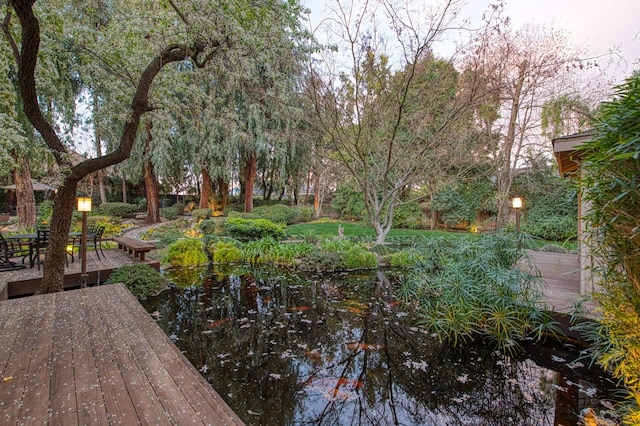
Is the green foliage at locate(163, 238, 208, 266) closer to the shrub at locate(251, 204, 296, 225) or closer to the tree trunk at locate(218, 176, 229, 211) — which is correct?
the shrub at locate(251, 204, 296, 225)

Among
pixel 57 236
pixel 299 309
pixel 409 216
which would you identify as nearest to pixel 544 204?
pixel 409 216

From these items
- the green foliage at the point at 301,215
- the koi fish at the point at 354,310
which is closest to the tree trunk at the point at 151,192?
the green foliage at the point at 301,215

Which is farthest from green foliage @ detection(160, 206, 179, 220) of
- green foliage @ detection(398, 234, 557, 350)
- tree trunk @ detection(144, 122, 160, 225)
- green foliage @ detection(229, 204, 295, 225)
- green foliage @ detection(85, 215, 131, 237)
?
green foliage @ detection(398, 234, 557, 350)

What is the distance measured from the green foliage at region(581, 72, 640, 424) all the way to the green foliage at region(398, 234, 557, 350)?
6.06 ft

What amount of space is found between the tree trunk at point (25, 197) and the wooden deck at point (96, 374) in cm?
823

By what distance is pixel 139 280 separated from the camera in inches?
203

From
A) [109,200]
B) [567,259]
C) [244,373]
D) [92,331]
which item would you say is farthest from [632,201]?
[109,200]

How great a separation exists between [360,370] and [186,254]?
5.60m

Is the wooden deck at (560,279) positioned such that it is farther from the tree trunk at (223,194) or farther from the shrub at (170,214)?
the shrub at (170,214)

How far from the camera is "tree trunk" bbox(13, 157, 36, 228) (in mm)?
8789

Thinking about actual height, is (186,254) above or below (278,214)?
below

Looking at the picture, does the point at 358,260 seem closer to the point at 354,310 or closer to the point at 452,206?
the point at 354,310

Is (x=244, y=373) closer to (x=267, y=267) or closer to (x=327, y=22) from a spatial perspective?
(x=267, y=267)

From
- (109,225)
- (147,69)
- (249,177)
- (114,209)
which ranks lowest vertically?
(109,225)
